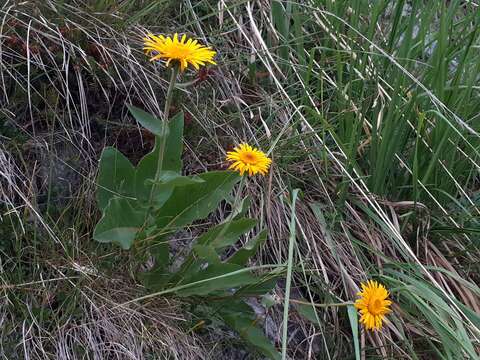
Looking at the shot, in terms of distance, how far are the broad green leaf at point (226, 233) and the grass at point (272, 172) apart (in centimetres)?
12

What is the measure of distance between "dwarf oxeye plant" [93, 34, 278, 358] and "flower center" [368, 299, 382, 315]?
0.19m

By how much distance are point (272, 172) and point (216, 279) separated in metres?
0.39

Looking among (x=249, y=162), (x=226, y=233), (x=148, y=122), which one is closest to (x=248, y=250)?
(x=226, y=233)

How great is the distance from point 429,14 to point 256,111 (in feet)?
1.67

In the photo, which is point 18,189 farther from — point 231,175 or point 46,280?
point 231,175

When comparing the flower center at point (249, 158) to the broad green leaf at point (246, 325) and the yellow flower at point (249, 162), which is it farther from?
the broad green leaf at point (246, 325)

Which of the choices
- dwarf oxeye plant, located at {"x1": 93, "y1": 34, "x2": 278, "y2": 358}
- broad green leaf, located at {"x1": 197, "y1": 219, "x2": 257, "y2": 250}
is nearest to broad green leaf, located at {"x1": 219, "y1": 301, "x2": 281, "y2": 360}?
dwarf oxeye plant, located at {"x1": 93, "y1": 34, "x2": 278, "y2": 358}

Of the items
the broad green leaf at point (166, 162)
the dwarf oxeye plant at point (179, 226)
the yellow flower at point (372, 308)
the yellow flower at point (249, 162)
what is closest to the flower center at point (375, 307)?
the yellow flower at point (372, 308)

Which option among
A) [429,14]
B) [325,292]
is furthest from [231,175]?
[429,14]

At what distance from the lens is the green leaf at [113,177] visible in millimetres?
1416

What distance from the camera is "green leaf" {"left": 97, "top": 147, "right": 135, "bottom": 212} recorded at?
1.42 metres

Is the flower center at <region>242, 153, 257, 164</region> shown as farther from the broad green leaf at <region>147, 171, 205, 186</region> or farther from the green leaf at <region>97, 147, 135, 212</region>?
the green leaf at <region>97, 147, 135, 212</region>

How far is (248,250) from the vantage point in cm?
141

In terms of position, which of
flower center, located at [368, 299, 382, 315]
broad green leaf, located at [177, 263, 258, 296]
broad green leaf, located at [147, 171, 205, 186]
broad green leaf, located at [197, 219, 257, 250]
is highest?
broad green leaf, located at [147, 171, 205, 186]
